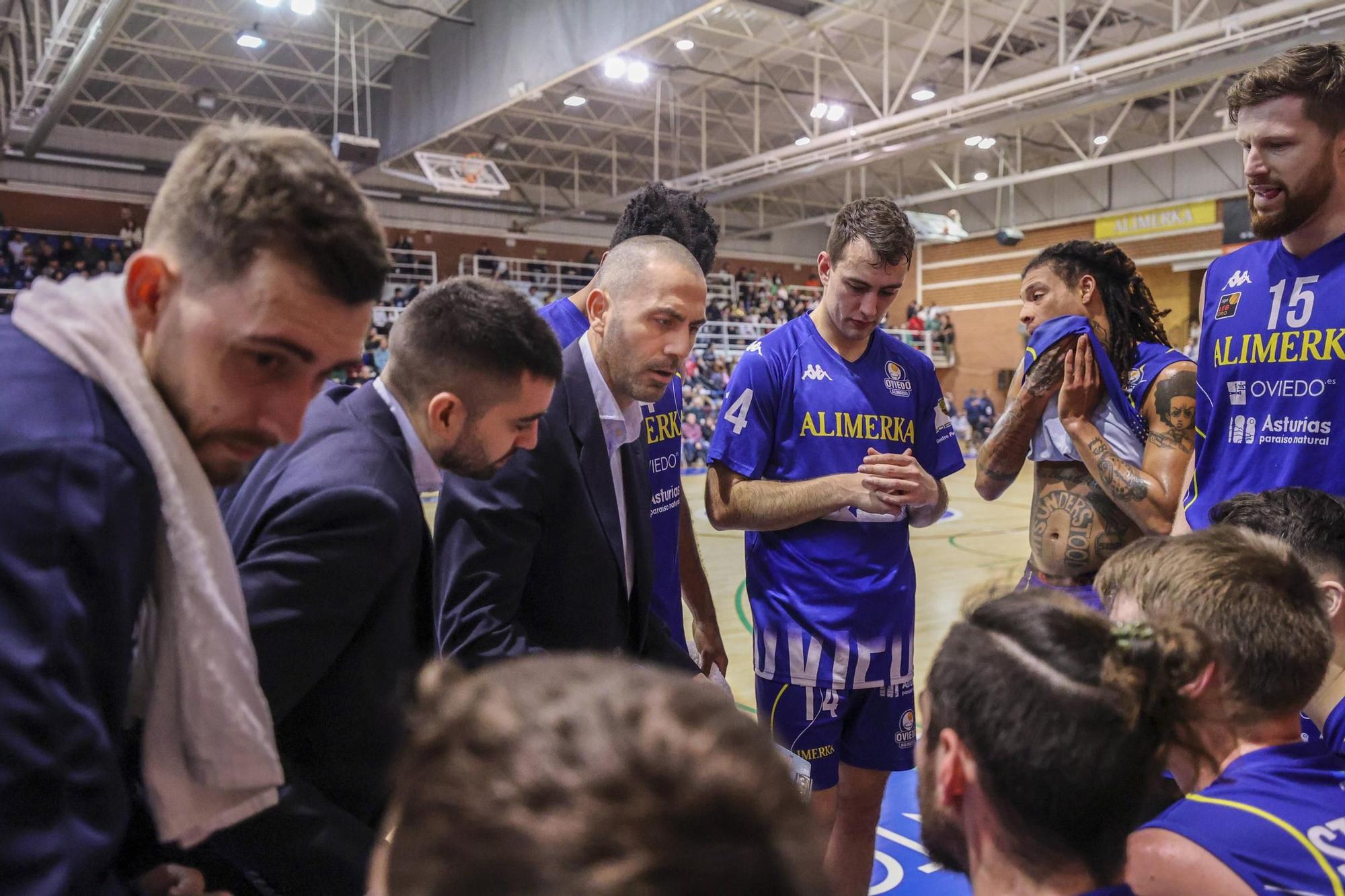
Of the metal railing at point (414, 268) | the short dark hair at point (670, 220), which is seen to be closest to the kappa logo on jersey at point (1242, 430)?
the short dark hair at point (670, 220)

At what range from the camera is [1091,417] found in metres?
3.02

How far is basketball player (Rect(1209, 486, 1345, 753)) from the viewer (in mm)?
1981

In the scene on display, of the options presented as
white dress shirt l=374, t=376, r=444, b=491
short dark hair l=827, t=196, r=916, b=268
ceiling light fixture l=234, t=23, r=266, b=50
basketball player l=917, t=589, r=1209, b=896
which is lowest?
basketball player l=917, t=589, r=1209, b=896

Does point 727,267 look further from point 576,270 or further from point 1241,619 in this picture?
point 1241,619

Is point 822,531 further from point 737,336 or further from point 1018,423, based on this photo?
point 737,336

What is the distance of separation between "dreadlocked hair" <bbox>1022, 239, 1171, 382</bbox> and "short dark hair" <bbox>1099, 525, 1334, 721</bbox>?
1.44m

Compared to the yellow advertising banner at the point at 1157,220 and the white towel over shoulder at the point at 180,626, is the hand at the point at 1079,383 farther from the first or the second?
the yellow advertising banner at the point at 1157,220

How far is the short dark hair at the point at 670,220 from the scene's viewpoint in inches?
140

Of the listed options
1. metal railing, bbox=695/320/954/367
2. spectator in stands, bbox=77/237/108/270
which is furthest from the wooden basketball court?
spectator in stands, bbox=77/237/108/270

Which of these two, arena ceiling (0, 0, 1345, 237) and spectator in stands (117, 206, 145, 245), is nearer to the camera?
arena ceiling (0, 0, 1345, 237)

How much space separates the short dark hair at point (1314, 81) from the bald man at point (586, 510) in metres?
1.51

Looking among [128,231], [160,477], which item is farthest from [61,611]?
[128,231]

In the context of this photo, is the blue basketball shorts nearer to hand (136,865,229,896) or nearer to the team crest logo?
the team crest logo

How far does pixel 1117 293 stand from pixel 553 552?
2.16m
